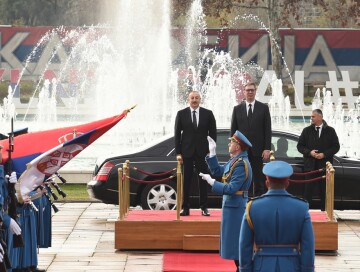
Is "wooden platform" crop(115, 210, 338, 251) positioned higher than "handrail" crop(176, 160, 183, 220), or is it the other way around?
"handrail" crop(176, 160, 183, 220)

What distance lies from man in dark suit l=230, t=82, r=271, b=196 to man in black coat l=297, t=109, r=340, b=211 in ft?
5.27

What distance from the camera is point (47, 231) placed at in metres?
13.8

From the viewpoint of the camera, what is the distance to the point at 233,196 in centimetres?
1166

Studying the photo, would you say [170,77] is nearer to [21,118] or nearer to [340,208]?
[21,118]

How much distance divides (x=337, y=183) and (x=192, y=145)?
2.99m

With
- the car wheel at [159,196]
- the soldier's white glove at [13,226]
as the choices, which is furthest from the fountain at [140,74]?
the soldier's white glove at [13,226]

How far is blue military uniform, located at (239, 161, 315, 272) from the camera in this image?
8.11m

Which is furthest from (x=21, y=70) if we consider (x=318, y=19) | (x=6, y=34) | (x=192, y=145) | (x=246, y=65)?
(x=192, y=145)

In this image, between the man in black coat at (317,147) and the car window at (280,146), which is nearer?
the man in black coat at (317,147)

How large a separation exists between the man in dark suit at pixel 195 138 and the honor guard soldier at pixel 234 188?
318 cm

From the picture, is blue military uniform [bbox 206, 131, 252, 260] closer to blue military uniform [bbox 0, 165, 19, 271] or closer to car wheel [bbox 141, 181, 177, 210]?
blue military uniform [bbox 0, 165, 19, 271]

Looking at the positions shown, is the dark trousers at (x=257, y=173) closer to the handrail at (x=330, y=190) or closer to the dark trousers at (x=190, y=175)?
the dark trousers at (x=190, y=175)

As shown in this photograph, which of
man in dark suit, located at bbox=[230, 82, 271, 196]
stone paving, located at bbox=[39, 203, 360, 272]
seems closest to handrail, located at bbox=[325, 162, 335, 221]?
stone paving, located at bbox=[39, 203, 360, 272]

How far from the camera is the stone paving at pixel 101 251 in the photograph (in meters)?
13.5
